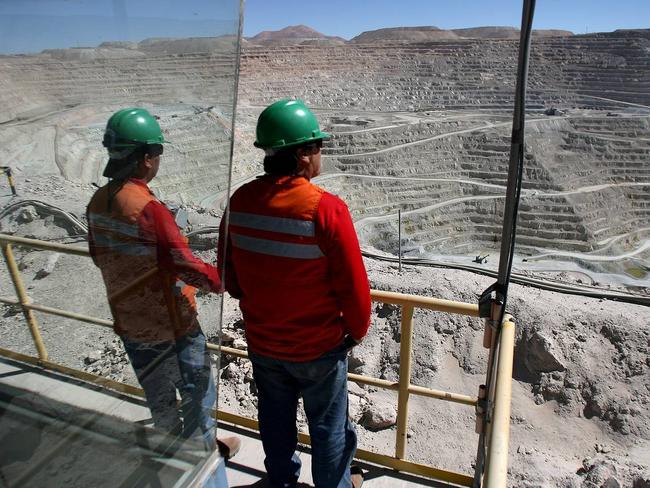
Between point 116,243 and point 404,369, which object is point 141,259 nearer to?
point 116,243

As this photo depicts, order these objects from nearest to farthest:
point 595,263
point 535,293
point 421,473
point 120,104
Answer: point 120,104
point 421,473
point 535,293
point 595,263

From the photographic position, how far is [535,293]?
980 cm

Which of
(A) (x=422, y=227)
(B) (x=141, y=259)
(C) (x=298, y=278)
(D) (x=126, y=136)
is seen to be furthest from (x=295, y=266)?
(A) (x=422, y=227)

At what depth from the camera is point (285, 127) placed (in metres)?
2.02

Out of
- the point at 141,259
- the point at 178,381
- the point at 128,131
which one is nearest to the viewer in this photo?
Result: the point at 128,131

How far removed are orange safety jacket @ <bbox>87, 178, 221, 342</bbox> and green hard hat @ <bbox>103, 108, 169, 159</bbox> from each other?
10 cm

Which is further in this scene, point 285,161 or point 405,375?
point 405,375

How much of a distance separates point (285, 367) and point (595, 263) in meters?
25.2

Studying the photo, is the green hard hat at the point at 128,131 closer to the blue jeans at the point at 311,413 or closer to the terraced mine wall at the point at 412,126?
the terraced mine wall at the point at 412,126

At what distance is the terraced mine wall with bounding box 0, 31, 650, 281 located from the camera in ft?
4.41

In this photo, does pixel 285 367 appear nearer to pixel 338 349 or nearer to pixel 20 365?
pixel 338 349

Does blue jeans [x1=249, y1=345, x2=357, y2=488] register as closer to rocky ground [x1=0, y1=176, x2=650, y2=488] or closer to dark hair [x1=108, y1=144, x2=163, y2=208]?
dark hair [x1=108, y1=144, x2=163, y2=208]

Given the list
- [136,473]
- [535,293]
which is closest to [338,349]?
[136,473]

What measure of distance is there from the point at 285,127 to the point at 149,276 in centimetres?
84
